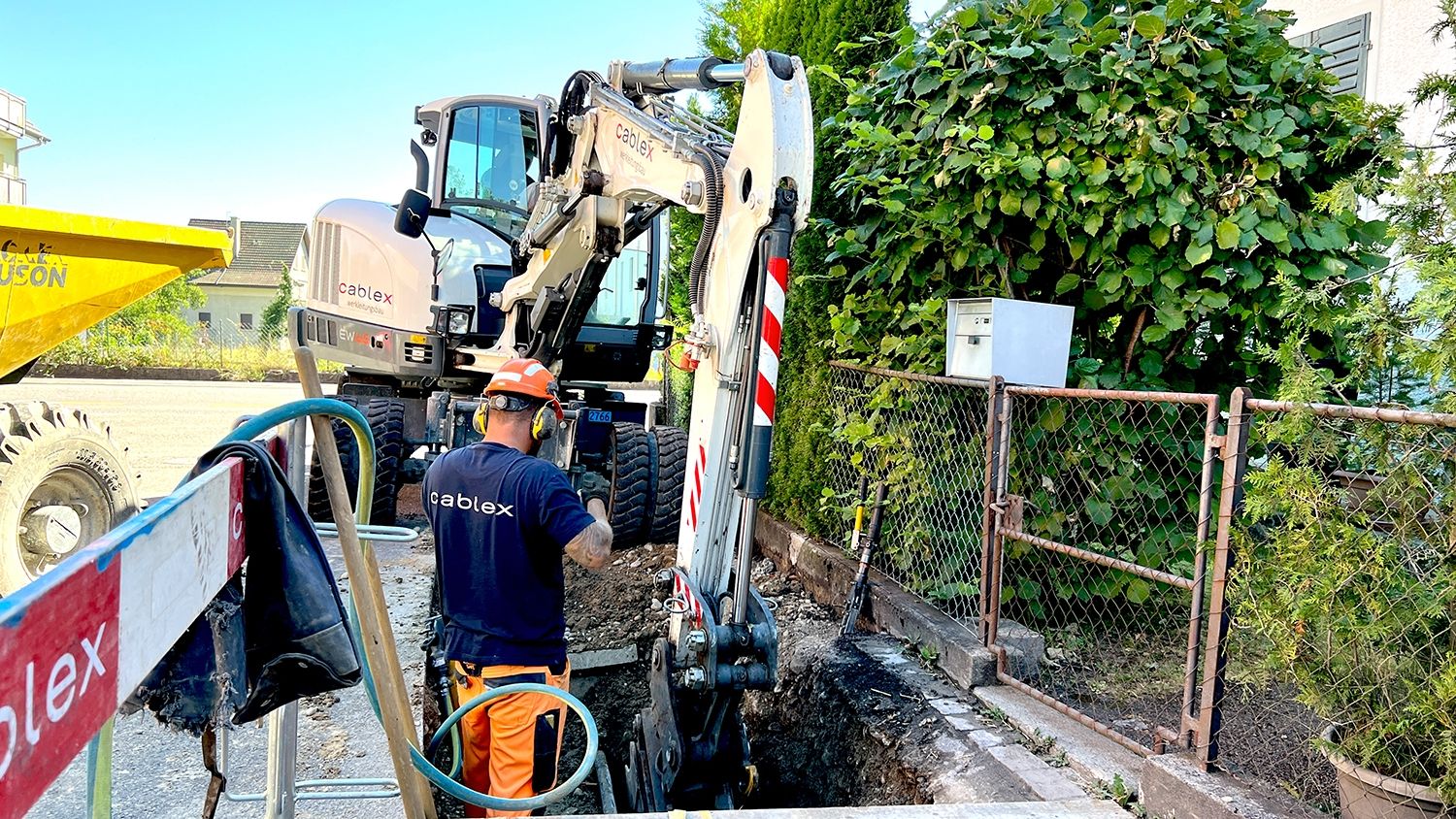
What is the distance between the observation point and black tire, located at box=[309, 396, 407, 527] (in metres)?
7.43

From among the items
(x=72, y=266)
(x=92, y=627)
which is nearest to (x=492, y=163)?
(x=72, y=266)

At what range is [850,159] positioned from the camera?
6.56 m

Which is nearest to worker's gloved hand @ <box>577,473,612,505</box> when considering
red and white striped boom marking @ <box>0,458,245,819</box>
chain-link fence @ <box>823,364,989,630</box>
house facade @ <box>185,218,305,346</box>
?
chain-link fence @ <box>823,364,989,630</box>

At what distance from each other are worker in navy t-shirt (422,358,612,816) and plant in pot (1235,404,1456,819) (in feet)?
7.43

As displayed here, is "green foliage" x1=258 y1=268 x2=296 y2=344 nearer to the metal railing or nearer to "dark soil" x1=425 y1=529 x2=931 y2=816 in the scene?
"dark soil" x1=425 y1=529 x2=931 y2=816

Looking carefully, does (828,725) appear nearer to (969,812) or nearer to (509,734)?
(969,812)

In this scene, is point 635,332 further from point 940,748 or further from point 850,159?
point 940,748

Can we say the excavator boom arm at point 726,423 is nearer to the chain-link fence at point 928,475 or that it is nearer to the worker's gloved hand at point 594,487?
the chain-link fence at point 928,475

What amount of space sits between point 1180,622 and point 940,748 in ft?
6.86

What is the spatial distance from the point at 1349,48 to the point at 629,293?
564cm

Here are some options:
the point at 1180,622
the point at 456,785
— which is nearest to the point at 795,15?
the point at 1180,622

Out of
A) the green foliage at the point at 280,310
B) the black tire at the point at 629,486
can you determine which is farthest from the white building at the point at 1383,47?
the green foliage at the point at 280,310

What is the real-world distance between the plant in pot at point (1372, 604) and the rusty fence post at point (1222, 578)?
0.20 meters

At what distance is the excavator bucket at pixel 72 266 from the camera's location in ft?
15.6
